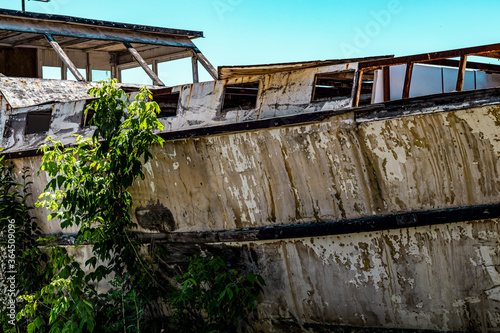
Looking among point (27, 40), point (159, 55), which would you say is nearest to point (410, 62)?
point (159, 55)

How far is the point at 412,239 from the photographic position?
435 centimetres

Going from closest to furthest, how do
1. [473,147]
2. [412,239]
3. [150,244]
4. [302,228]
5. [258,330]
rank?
[473,147]
[412,239]
[302,228]
[258,330]
[150,244]

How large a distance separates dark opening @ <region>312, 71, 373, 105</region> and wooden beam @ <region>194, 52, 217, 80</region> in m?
3.05

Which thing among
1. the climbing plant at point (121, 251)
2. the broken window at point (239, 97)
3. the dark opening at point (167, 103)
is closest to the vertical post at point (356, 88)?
the broken window at point (239, 97)

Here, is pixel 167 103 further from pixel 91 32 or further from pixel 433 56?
pixel 91 32

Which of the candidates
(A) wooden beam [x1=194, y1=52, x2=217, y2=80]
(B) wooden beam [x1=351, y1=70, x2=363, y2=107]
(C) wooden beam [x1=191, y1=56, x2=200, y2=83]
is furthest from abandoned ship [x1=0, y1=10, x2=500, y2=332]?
(C) wooden beam [x1=191, y1=56, x2=200, y2=83]

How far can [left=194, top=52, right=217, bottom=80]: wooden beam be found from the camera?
27.9 feet

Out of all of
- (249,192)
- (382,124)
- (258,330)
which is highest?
(382,124)

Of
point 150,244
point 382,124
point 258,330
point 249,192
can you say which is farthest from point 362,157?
point 150,244

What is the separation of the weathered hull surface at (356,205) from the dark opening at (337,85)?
0.54 metres

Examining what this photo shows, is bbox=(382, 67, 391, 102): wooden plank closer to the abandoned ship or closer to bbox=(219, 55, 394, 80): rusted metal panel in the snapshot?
the abandoned ship

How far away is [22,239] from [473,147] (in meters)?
5.13

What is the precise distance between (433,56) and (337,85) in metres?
1.12

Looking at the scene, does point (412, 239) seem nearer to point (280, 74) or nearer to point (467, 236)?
point (467, 236)
